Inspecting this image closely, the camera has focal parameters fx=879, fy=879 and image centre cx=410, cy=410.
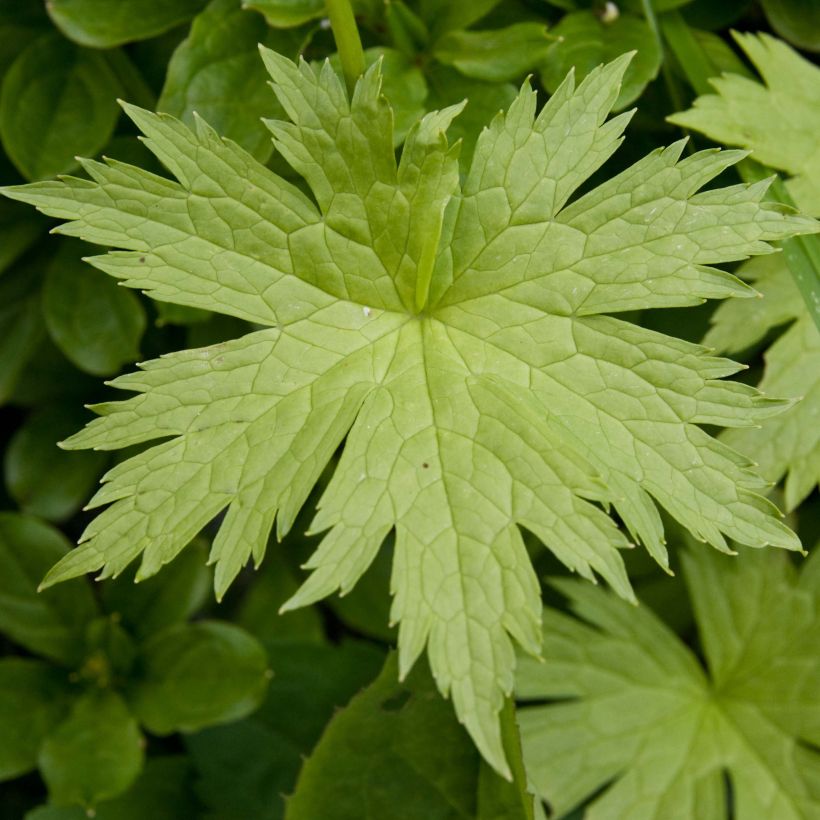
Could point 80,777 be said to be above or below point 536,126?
below

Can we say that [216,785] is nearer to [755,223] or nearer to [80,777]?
[80,777]

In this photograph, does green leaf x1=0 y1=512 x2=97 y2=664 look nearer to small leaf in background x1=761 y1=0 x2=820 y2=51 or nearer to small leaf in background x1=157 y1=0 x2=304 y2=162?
small leaf in background x1=157 y1=0 x2=304 y2=162

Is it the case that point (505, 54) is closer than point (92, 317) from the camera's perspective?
Yes

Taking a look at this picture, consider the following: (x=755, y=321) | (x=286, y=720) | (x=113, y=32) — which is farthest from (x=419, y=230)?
(x=286, y=720)

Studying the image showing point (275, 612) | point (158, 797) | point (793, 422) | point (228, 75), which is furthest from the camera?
point (275, 612)

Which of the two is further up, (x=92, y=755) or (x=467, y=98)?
(x=467, y=98)

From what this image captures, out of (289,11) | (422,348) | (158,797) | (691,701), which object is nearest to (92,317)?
(289,11)

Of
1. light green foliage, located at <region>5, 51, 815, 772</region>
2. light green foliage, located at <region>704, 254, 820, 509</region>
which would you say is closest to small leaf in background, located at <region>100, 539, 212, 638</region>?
light green foliage, located at <region>5, 51, 815, 772</region>

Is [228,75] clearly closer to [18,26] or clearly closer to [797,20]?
[18,26]

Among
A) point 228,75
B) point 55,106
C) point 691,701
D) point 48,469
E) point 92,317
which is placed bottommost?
point 48,469
